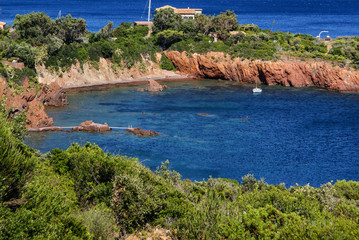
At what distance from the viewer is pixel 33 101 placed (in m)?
64.3

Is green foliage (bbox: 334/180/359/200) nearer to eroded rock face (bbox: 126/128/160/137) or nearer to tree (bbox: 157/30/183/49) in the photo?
eroded rock face (bbox: 126/128/160/137)

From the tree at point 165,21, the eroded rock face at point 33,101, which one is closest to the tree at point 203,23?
the tree at point 165,21

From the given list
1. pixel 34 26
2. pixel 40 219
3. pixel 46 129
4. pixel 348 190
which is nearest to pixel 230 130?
pixel 46 129

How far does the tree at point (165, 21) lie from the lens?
374ft

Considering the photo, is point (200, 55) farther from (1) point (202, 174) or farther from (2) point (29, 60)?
(1) point (202, 174)

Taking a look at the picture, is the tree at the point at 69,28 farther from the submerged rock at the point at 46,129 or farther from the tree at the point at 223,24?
the submerged rock at the point at 46,129

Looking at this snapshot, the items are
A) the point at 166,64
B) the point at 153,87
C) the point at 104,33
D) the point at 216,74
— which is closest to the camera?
the point at 153,87

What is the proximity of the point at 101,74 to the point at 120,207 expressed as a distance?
7828 centimetres

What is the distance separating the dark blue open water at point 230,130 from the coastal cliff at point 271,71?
13.2 ft

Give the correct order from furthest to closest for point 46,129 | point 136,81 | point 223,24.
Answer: point 223,24 < point 136,81 < point 46,129

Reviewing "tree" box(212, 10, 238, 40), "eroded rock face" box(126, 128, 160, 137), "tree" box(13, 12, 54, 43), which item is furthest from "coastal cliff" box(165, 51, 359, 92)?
"eroded rock face" box(126, 128, 160, 137)

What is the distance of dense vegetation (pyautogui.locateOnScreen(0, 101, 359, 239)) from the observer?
670 inches

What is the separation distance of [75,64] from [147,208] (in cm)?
7671

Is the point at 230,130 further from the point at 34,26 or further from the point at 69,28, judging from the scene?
the point at 34,26
